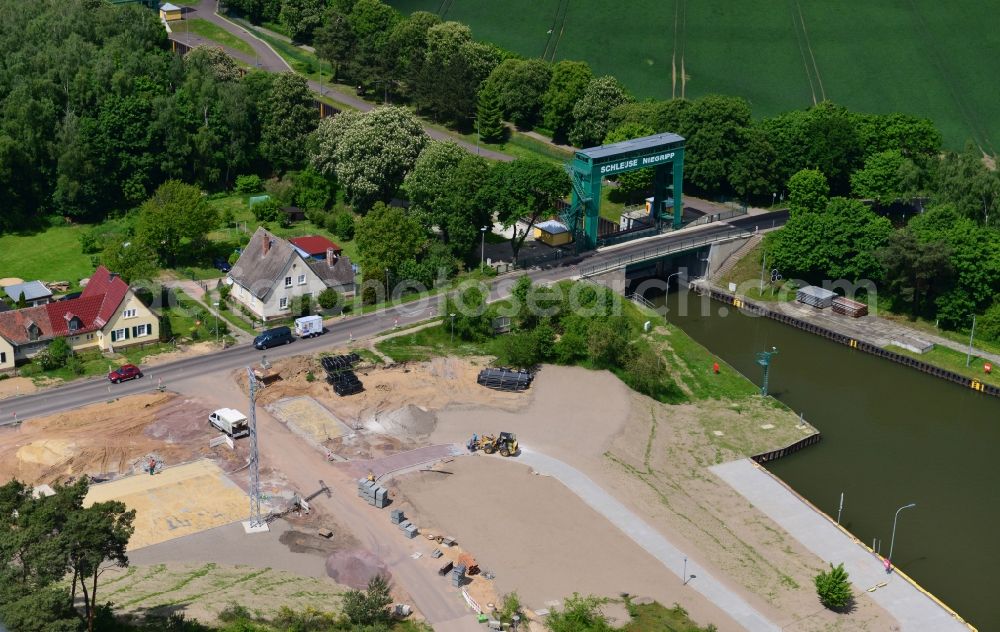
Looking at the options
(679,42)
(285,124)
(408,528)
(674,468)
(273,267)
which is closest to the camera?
(408,528)

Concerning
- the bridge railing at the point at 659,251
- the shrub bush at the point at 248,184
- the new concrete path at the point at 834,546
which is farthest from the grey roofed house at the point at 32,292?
the new concrete path at the point at 834,546

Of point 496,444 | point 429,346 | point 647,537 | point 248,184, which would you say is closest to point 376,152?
point 248,184

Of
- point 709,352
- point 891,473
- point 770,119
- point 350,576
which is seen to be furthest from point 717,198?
point 350,576

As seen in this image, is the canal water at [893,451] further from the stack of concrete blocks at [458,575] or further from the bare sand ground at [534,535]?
the stack of concrete blocks at [458,575]

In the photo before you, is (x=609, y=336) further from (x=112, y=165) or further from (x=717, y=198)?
(x=112, y=165)

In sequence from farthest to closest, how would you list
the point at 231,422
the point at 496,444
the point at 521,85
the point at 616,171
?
1. the point at 521,85
2. the point at 616,171
3. the point at 496,444
4. the point at 231,422

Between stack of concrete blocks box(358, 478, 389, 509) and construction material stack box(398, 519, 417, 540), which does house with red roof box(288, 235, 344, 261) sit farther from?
construction material stack box(398, 519, 417, 540)

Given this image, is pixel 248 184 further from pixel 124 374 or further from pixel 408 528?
pixel 408 528
